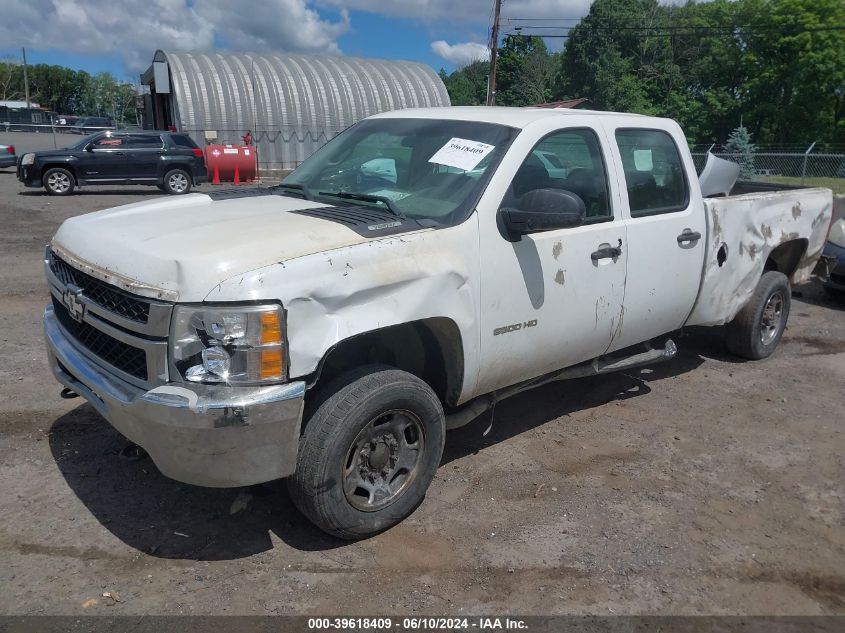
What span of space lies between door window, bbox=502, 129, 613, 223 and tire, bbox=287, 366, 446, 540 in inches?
53.0

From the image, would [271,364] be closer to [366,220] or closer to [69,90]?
[366,220]

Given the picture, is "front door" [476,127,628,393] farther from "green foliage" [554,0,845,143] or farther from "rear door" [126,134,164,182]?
"green foliage" [554,0,845,143]

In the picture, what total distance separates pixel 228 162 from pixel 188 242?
20.6 m

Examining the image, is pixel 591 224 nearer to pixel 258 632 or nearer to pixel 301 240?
pixel 301 240

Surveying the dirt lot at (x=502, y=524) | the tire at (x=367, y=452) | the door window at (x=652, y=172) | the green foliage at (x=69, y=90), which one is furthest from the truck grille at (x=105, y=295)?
the green foliage at (x=69, y=90)

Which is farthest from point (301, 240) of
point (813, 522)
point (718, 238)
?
point (718, 238)

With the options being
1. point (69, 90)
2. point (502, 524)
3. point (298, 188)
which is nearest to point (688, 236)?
point (502, 524)

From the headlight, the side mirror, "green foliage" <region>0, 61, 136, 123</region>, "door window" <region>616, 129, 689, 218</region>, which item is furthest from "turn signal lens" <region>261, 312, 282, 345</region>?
"green foliage" <region>0, 61, 136, 123</region>

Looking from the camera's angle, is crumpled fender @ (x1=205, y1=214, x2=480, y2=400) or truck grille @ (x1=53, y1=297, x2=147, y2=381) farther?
truck grille @ (x1=53, y1=297, x2=147, y2=381)

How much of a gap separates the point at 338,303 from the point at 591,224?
1860 mm

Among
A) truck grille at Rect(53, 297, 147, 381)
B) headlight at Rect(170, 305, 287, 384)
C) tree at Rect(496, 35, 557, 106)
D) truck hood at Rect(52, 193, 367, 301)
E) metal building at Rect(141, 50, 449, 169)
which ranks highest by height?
tree at Rect(496, 35, 557, 106)

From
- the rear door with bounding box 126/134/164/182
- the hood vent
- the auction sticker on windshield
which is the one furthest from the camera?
the rear door with bounding box 126/134/164/182

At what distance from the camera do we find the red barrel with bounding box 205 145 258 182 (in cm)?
2245

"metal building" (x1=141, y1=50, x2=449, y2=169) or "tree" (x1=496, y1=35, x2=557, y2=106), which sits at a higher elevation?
"tree" (x1=496, y1=35, x2=557, y2=106)
